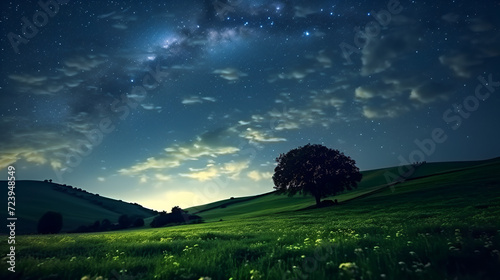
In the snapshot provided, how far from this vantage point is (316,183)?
210ft

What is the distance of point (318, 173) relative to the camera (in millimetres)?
63844

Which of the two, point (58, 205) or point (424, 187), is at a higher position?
point (58, 205)

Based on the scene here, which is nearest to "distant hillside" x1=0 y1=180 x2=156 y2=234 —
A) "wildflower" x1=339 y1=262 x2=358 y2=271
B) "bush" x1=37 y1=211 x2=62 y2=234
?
"bush" x1=37 y1=211 x2=62 y2=234

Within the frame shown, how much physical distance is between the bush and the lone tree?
5393 centimetres

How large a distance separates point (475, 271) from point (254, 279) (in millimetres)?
4015

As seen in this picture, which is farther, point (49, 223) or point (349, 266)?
point (49, 223)

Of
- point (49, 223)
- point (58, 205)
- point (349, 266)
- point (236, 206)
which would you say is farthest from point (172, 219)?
point (349, 266)

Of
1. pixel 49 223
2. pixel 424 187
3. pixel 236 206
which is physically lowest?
pixel 424 187

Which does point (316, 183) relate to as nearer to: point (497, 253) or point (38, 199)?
point (497, 253)

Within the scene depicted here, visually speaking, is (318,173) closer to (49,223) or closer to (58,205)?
(49,223)

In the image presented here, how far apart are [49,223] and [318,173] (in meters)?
64.7

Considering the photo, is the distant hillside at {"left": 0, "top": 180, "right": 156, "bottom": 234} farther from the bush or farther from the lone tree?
the lone tree

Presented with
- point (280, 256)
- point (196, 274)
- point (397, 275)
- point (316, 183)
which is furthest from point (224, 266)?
point (316, 183)

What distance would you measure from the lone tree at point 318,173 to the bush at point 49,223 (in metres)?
53.9
